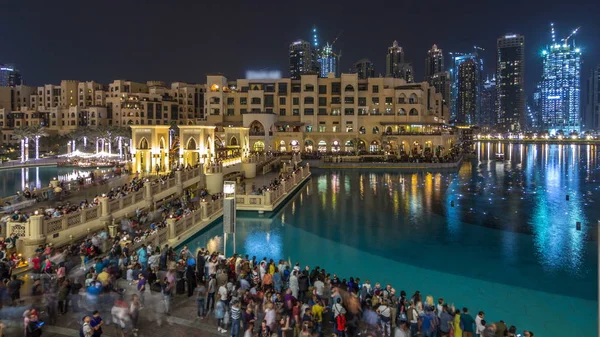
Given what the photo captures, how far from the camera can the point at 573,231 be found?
29719 mm

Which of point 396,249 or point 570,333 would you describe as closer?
point 570,333

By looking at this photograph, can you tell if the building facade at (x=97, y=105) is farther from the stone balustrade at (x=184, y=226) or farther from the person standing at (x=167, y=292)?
the person standing at (x=167, y=292)

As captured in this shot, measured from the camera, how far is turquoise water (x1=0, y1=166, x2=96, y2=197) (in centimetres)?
4659

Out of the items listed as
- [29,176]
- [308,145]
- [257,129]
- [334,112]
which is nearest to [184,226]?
[29,176]

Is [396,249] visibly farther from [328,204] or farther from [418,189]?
[418,189]

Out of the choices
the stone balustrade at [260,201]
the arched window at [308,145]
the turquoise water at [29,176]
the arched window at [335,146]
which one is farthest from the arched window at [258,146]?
the stone balustrade at [260,201]

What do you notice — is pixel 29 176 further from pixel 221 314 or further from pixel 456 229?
pixel 221 314

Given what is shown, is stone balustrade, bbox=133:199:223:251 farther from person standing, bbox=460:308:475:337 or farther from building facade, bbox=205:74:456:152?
building facade, bbox=205:74:456:152

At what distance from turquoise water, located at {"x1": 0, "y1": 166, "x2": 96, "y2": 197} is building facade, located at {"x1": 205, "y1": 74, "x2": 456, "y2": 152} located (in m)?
30.0

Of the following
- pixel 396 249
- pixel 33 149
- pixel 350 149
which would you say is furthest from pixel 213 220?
pixel 33 149

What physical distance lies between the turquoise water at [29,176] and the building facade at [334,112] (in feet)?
98.4

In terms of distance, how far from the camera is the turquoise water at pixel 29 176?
46.6 meters

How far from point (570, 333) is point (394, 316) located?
7238 millimetres

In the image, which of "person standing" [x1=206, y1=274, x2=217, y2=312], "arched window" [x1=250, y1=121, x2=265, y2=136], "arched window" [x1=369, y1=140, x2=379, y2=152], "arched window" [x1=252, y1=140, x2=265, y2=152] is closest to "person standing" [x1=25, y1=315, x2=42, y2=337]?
"person standing" [x1=206, y1=274, x2=217, y2=312]
